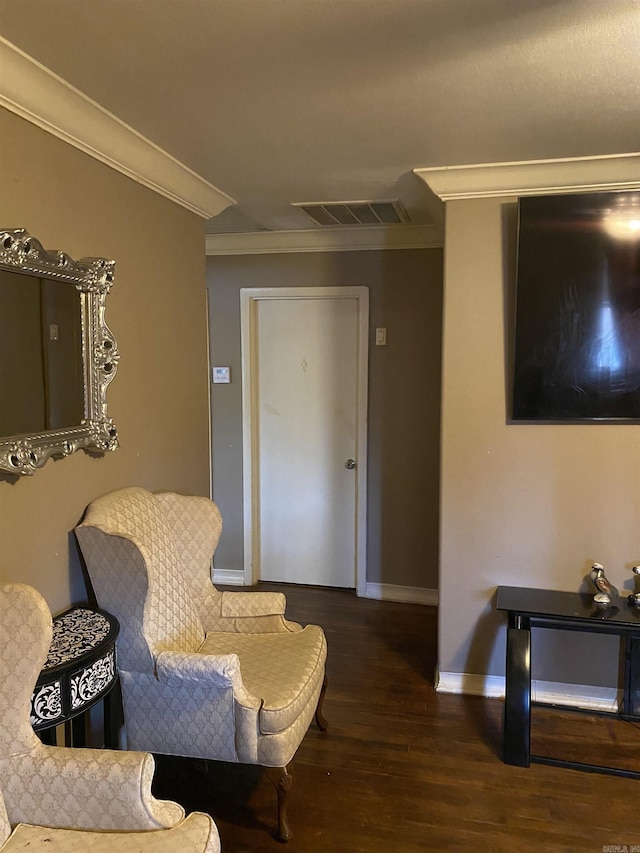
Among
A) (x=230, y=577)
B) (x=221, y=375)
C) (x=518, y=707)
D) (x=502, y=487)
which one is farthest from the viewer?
(x=230, y=577)

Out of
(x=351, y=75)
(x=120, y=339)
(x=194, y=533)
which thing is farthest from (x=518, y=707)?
(x=351, y=75)

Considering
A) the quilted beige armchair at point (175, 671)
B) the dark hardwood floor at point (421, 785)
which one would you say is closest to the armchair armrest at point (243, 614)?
the quilted beige armchair at point (175, 671)

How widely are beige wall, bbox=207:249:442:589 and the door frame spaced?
0.13 feet

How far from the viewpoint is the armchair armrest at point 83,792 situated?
150 centimetres

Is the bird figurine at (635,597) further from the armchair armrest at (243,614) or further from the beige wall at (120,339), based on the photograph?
the beige wall at (120,339)

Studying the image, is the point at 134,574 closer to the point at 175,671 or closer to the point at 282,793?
the point at 175,671

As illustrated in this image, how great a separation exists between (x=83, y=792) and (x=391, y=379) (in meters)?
2.93

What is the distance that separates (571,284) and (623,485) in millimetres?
890

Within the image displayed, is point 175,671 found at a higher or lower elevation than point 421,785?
higher

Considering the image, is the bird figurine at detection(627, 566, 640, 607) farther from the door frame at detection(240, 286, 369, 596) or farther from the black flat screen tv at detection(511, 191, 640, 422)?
the door frame at detection(240, 286, 369, 596)

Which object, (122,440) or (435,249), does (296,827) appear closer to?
(122,440)

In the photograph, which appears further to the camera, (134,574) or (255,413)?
(255,413)

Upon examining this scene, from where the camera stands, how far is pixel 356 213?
3480mm

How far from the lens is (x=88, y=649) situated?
5.96 feet
